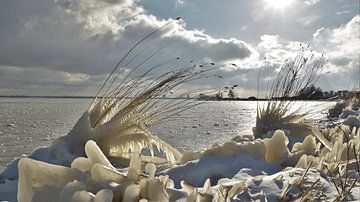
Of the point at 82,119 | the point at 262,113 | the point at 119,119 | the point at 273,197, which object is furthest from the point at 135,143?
the point at 262,113

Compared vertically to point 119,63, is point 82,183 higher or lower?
lower

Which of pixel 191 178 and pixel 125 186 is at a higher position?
pixel 125 186

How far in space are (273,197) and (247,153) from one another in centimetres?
81

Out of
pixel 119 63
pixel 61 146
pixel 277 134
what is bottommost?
pixel 61 146

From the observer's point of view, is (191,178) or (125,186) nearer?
(125,186)

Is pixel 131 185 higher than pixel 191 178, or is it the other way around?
pixel 131 185

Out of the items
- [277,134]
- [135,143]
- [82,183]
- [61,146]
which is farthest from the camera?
[135,143]

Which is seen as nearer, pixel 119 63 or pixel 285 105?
pixel 119 63

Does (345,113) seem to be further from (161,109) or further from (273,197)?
(273,197)

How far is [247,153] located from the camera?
2123 mm

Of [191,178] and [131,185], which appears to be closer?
[131,185]

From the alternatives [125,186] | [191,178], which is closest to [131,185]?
[125,186]

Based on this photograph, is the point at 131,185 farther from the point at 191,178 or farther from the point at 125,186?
the point at 191,178

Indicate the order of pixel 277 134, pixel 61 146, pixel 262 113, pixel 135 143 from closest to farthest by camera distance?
1. pixel 277 134
2. pixel 61 146
3. pixel 135 143
4. pixel 262 113
